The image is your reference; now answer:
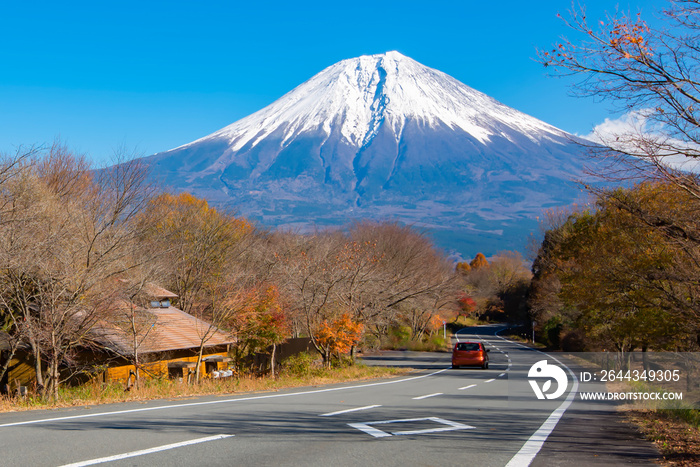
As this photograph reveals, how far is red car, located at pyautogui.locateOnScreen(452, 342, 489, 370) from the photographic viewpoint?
29.4 metres

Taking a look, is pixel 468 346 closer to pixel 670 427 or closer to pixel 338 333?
pixel 338 333

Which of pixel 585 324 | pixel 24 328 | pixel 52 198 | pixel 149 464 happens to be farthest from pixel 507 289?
pixel 149 464

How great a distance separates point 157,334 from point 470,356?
1619cm

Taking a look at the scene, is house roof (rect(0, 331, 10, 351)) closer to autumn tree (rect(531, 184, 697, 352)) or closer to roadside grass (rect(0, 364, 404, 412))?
roadside grass (rect(0, 364, 404, 412))

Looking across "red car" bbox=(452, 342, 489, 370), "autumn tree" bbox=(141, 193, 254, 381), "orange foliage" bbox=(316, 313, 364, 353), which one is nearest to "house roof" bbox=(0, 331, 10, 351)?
"autumn tree" bbox=(141, 193, 254, 381)

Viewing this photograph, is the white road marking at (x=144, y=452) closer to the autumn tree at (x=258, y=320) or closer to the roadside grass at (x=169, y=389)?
the roadside grass at (x=169, y=389)

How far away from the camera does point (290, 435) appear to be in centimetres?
761

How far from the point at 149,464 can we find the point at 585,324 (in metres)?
27.4

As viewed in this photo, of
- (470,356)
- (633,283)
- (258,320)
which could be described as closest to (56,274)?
(258,320)

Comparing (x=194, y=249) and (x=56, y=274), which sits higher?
(x=194, y=249)

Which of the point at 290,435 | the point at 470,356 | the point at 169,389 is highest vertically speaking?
the point at 290,435

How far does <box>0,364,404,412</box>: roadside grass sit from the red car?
6401 millimetres

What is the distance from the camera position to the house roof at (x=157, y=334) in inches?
711

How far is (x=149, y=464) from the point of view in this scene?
220 inches
